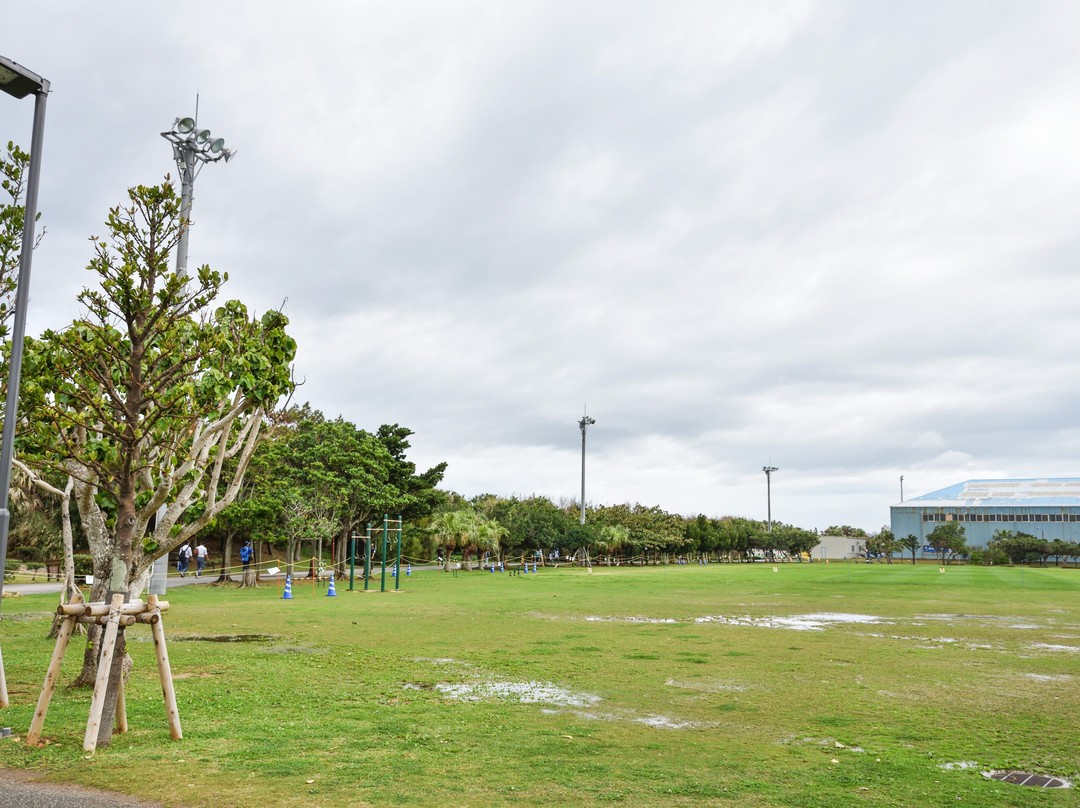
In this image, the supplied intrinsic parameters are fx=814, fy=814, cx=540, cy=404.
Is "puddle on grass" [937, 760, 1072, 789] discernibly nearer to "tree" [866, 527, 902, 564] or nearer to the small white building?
"tree" [866, 527, 902, 564]

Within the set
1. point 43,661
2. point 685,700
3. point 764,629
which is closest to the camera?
point 685,700

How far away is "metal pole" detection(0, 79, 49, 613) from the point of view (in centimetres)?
683

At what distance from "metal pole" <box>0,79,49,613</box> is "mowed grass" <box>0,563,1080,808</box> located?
2.28 meters

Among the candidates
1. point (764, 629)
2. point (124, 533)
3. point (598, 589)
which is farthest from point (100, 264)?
point (598, 589)

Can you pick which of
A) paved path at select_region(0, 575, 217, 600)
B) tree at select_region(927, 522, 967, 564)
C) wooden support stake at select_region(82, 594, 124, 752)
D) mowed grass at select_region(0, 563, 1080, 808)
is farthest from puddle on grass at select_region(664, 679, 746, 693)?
tree at select_region(927, 522, 967, 564)

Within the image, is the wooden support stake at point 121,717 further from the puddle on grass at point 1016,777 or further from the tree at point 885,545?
the tree at point 885,545

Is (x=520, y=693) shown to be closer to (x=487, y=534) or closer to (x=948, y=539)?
(x=487, y=534)

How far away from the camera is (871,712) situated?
957 cm

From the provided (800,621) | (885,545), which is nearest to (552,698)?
(800,621)

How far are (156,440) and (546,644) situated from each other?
29.2ft

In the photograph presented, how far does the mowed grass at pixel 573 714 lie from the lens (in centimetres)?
652

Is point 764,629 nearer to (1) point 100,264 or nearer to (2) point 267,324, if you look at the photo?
(2) point 267,324

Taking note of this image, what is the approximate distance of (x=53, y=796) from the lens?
6.12 metres

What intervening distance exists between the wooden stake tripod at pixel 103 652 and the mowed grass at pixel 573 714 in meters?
0.20
